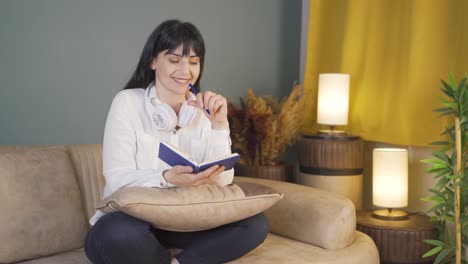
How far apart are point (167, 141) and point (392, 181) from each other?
1.18 metres

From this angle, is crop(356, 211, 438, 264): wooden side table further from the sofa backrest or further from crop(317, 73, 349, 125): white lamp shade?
the sofa backrest

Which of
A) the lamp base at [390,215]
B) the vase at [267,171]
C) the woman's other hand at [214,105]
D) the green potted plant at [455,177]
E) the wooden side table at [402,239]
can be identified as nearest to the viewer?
the woman's other hand at [214,105]

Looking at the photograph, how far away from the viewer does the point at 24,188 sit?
2.06 m

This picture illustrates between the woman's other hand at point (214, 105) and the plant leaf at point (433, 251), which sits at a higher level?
the woman's other hand at point (214, 105)

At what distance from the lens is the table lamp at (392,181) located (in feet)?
9.04

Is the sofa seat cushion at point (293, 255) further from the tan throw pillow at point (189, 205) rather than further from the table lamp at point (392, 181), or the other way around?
the table lamp at point (392, 181)

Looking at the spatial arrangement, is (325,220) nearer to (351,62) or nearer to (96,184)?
(96,184)

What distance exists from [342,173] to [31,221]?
157cm

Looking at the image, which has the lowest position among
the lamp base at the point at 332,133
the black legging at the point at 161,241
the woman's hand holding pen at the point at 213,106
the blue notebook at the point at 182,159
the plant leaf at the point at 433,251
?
the plant leaf at the point at 433,251

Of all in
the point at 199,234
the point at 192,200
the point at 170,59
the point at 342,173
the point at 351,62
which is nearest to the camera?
the point at 192,200

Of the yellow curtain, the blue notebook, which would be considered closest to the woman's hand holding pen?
the blue notebook

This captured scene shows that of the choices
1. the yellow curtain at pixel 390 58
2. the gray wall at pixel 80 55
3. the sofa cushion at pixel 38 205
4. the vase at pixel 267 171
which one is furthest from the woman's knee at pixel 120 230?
the yellow curtain at pixel 390 58

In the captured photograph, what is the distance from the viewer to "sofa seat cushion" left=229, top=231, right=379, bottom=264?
6.66ft

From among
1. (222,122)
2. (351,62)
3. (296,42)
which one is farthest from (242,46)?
(222,122)
